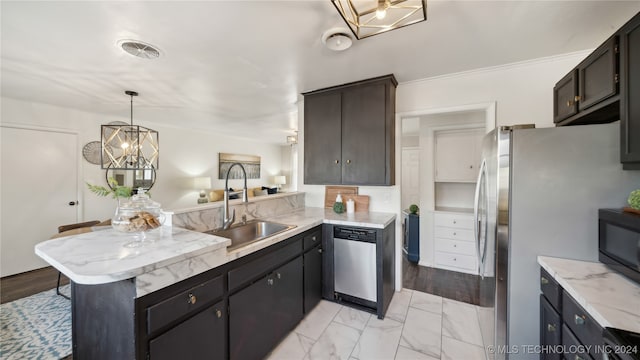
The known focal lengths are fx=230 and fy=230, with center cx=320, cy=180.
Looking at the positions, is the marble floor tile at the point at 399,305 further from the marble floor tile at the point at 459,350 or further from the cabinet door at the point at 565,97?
the cabinet door at the point at 565,97

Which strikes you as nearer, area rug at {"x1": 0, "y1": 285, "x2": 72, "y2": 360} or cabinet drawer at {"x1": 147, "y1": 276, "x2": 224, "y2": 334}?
cabinet drawer at {"x1": 147, "y1": 276, "x2": 224, "y2": 334}

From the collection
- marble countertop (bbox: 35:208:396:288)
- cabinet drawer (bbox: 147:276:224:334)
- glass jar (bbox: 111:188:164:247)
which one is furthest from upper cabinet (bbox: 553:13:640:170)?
glass jar (bbox: 111:188:164:247)

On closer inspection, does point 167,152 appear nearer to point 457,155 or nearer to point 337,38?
point 337,38

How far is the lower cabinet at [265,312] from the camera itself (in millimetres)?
1423

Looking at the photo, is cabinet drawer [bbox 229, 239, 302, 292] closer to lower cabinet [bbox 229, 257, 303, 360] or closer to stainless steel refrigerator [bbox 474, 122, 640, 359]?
lower cabinet [bbox 229, 257, 303, 360]

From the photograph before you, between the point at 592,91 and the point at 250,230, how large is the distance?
266 cm

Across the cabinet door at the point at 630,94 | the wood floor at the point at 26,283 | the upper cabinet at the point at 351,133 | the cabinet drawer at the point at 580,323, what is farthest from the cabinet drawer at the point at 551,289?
the wood floor at the point at 26,283

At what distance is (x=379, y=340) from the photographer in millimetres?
1888

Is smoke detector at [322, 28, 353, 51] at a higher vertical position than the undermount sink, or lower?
higher

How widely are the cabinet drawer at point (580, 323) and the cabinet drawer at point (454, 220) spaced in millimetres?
2131

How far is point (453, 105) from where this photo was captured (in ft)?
7.79

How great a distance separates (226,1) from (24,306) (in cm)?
374

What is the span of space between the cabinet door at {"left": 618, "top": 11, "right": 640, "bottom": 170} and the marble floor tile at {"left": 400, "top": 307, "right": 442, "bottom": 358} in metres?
1.68

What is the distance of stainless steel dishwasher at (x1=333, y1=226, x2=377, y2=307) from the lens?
217 centimetres
